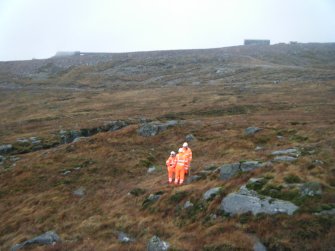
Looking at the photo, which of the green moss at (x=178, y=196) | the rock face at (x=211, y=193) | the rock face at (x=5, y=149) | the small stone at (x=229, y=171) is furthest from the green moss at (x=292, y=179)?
the rock face at (x=5, y=149)

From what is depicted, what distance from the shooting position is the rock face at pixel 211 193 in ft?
71.3

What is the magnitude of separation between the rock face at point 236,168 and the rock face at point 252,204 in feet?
10.3

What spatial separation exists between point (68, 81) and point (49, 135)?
100694 mm

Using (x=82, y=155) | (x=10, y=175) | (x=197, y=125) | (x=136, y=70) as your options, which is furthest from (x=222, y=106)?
(x=136, y=70)

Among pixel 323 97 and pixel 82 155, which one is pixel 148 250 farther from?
pixel 323 97

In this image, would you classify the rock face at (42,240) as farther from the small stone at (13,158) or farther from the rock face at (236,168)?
the small stone at (13,158)

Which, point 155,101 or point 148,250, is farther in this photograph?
point 155,101

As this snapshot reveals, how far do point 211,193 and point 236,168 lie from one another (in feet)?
10.9

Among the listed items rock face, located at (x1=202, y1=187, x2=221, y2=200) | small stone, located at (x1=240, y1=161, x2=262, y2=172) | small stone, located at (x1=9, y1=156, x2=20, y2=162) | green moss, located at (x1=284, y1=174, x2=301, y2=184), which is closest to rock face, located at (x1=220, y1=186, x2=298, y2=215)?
rock face, located at (x1=202, y1=187, x2=221, y2=200)

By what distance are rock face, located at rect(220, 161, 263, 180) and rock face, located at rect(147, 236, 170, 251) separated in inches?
294

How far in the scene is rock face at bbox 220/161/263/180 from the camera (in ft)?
79.0

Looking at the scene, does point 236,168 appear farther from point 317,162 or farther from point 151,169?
point 151,169

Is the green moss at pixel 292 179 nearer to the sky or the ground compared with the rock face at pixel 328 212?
nearer to the sky

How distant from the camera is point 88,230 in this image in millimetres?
22453
